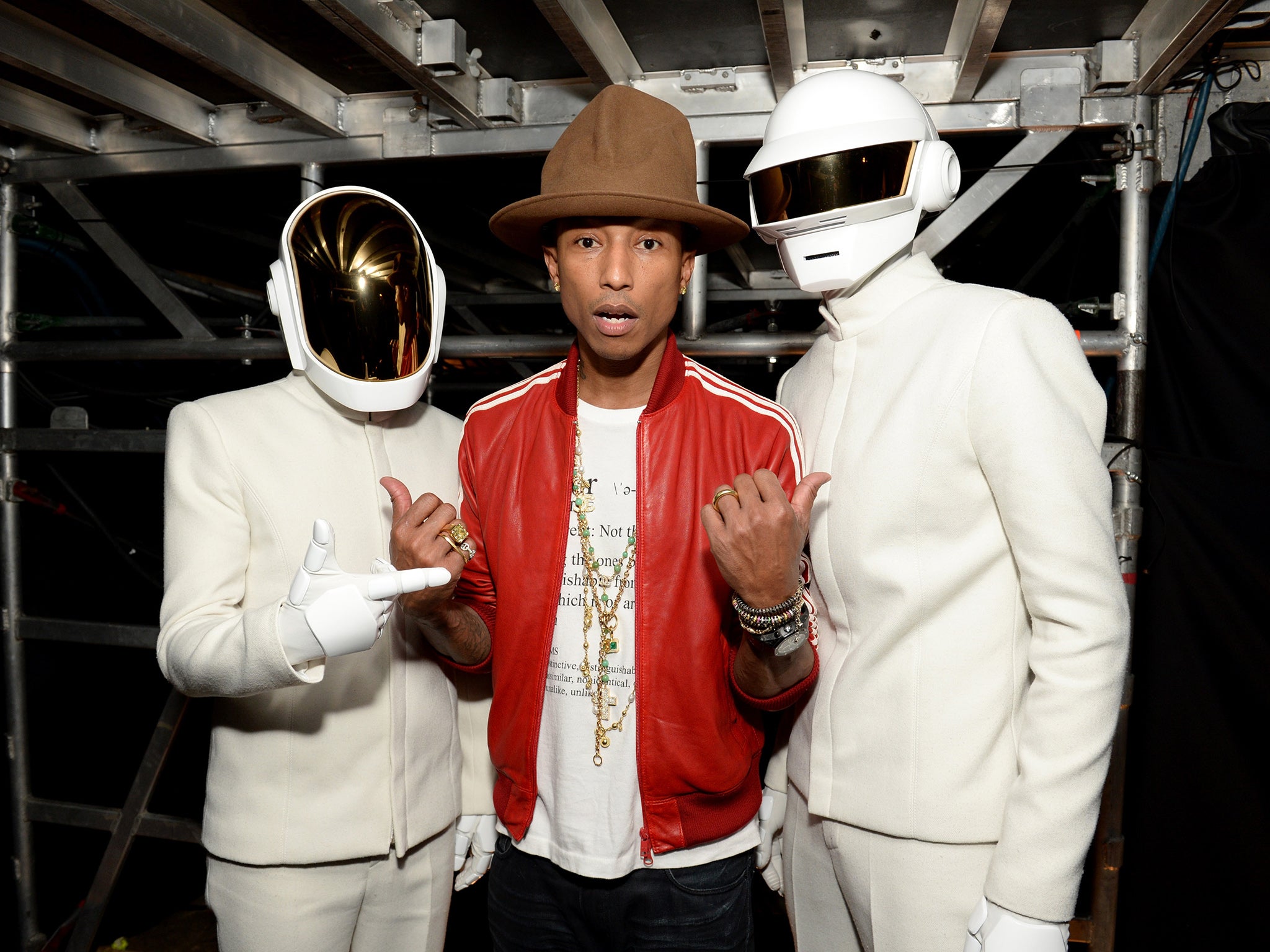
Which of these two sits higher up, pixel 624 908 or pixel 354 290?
pixel 354 290

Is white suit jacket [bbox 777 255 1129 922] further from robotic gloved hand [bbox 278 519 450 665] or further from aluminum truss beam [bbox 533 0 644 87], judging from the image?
aluminum truss beam [bbox 533 0 644 87]

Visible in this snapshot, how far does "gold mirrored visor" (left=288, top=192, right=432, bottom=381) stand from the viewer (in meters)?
1.63

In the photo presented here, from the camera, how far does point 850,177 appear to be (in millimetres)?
1489

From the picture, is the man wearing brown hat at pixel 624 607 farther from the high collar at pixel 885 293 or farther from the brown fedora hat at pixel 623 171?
the high collar at pixel 885 293

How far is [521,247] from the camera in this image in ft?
5.88

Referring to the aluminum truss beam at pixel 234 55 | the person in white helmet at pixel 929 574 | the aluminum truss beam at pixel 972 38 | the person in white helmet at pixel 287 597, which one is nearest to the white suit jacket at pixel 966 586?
the person in white helmet at pixel 929 574

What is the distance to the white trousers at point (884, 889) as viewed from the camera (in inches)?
53.0

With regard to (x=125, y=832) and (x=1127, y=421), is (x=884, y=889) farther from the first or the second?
(x=125, y=832)

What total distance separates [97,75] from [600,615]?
78.1 inches

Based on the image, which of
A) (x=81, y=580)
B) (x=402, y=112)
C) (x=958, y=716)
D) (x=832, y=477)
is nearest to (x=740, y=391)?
(x=832, y=477)

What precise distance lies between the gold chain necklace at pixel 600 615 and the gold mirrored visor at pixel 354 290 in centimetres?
49

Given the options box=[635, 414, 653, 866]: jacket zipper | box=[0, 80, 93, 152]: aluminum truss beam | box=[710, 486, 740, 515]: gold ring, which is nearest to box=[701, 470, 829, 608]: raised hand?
box=[710, 486, 740, 515]: gold ring

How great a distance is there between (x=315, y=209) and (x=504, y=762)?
45.5 inches

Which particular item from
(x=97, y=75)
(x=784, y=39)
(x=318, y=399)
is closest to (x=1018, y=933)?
(x=318, y=399)
